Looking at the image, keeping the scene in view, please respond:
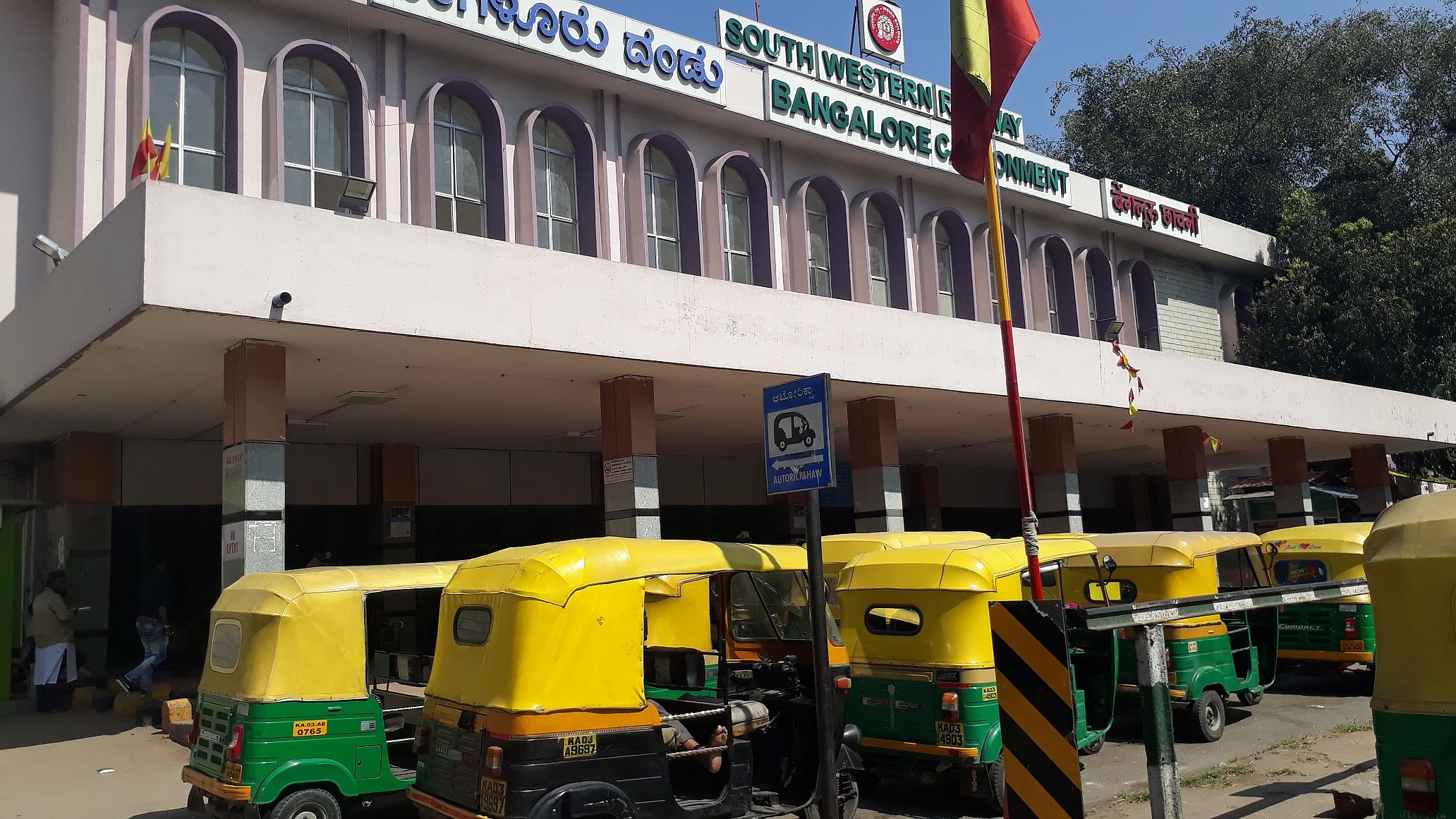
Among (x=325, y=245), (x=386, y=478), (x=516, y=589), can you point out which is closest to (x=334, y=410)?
(x=386, y=478)

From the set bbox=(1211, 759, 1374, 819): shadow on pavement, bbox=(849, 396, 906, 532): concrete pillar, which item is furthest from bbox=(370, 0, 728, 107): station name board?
bbox=(1211, 759, 1374, 819): shadow on pavement

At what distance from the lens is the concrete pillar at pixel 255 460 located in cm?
1029

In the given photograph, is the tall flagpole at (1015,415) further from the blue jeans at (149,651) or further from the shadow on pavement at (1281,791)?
the blue jeans at (149,651)

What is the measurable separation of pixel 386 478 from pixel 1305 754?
13843mm

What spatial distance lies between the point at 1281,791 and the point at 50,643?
14255mm

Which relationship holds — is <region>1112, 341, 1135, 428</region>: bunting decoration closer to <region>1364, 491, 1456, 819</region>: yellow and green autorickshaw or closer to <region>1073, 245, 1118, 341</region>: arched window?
<region>1073, 245, 1118, 341</region>: arched window

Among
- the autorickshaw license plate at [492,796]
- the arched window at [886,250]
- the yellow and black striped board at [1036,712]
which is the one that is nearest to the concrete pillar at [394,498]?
the arched window at [886,250]

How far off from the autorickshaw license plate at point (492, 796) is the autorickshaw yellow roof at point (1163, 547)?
7.17 meters

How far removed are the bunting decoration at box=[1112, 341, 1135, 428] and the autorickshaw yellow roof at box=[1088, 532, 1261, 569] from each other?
723cm

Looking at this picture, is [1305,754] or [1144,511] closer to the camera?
[1305,754]

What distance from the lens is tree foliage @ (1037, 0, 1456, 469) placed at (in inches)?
1273

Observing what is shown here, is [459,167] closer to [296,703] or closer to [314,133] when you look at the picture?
[314,133]

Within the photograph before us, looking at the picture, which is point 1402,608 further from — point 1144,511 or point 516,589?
point 1144,511

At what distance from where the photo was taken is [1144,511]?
32.6 meters
